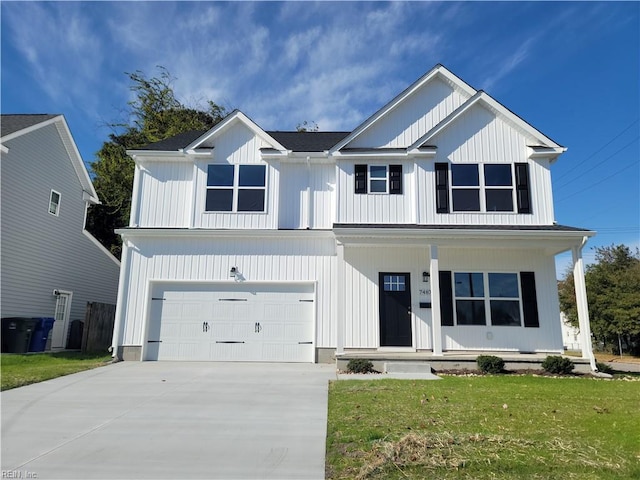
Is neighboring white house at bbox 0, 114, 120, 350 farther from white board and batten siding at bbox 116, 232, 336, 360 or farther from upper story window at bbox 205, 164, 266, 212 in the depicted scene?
upper story window at bbox 205, 164, 266, 212

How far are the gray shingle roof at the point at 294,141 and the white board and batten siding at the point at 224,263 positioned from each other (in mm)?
3126

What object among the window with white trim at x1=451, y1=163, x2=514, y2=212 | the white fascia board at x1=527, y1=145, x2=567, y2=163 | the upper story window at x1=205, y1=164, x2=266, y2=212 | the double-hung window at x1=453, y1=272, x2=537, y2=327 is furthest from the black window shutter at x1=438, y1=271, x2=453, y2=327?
the upper story window at x1=205, y1=164, x2=266, y2=212

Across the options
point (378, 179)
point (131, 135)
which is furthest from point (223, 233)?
point (131, 135)

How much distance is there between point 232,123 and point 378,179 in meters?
5.04

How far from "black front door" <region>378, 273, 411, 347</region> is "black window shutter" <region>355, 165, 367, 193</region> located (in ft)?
8.84

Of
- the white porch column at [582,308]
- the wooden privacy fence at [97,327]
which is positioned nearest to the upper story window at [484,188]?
the white porch column at [582,308]

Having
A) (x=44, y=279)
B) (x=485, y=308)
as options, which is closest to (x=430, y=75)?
(x=485, y=308)

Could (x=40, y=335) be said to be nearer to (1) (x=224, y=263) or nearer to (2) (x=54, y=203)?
(2) (x=54, y=203)

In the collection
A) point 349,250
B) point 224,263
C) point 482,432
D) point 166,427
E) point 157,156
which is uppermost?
point 157,156

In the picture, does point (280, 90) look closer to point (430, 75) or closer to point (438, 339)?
point (430, 75)

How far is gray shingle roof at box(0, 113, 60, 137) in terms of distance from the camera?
45.6ft

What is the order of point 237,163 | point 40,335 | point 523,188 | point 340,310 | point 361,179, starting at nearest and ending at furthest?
point 340,310 < point 523,188 < point 361,179 < point 237,163 < point 40,335

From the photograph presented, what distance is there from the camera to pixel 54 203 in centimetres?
1564

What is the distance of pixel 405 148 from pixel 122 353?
1044 cm
